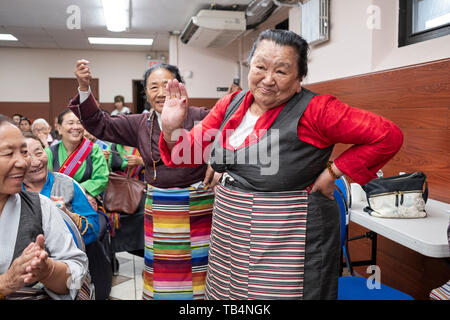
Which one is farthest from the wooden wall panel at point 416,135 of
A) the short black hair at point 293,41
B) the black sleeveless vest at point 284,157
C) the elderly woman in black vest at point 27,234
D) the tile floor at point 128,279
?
the elderly woman in black vest at point 27,234

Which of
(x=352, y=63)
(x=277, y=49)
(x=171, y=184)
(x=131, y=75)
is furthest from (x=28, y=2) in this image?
(x=277, y=49)

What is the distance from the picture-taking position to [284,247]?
1.16 metres

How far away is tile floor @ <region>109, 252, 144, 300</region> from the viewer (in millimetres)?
2861

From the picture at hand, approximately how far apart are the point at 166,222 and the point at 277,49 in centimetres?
103

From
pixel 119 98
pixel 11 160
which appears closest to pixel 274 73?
pixel 11 160

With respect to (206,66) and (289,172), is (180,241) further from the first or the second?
(206,66)

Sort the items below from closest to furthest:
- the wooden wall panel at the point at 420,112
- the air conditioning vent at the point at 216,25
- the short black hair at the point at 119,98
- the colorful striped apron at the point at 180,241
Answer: the colorful striped apron at the point at 180,241, the wooden wall panel at the point at 420,112, the air conditioning vent at the point at 216,25, the short black hair at the point at 119,98

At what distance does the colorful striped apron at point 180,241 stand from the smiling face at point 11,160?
731 millimetres

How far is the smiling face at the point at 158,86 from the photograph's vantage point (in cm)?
192

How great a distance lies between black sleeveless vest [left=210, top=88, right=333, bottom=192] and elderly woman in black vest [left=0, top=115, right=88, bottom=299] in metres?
0.66

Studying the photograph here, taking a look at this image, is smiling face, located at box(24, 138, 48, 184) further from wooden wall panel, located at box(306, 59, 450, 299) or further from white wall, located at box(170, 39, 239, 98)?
white wall, located at box(170, 39, 239, 98)

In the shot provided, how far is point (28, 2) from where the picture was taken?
6062mm

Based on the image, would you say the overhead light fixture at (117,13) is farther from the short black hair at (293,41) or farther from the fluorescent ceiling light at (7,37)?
the short black hair at (293,41)

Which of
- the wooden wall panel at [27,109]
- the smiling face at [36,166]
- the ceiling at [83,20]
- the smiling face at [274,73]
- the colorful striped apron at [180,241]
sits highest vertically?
the ceiling at [83,20]
